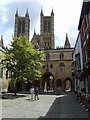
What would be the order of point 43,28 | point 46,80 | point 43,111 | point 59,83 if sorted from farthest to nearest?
point 43,28 → point 46,80 → point 59,83 → point 43,111

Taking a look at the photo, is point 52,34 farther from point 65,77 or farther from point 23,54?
point 23,54

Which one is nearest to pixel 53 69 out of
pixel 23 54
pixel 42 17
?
pixel 23 54

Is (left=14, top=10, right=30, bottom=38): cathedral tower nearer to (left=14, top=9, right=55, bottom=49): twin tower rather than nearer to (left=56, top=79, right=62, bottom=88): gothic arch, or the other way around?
(left=14, top=9, right=55, bottom=49): twin tower

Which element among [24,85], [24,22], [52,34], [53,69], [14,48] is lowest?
[24,85]

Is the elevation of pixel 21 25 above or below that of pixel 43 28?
above

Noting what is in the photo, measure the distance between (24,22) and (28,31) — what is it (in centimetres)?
627

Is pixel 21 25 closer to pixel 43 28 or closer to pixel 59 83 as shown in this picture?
pixel 43 28

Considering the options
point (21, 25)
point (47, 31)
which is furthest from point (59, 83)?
point (21, 25)

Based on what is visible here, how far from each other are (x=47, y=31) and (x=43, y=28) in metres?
2.71

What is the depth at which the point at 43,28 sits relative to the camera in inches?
3046

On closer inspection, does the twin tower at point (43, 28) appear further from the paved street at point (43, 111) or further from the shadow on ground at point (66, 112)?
the shadow on ground at point (66, 112)

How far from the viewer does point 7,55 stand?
23.6 metres

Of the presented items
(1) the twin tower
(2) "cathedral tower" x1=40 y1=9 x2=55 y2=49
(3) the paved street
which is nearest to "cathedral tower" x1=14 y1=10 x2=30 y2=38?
(1) the twin tower

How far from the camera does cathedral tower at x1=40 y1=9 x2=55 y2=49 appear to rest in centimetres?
7506
